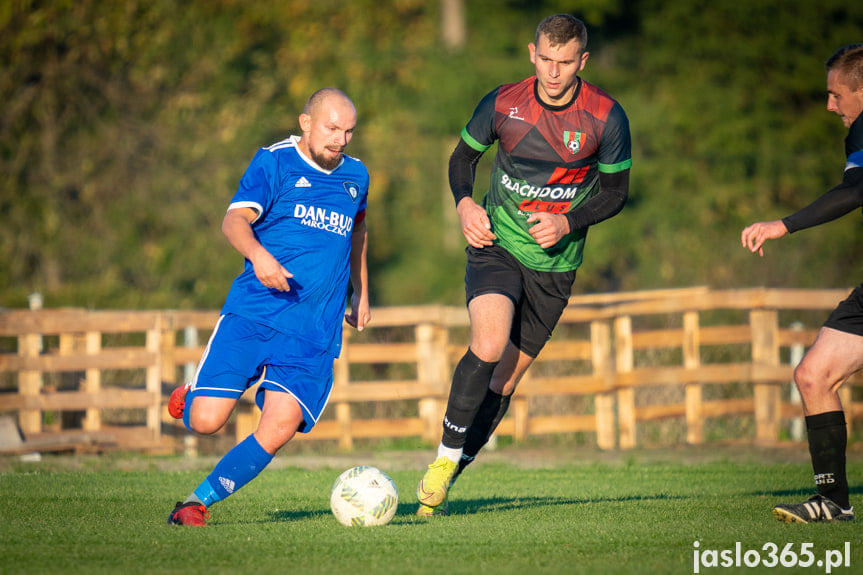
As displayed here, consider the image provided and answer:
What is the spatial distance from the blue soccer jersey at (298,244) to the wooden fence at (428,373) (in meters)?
5.71

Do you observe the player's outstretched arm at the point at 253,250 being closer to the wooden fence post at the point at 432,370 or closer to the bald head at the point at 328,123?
the bald head at the point at 328,123

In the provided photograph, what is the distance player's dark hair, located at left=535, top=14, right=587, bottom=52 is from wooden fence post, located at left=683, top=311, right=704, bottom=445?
6.45 metres

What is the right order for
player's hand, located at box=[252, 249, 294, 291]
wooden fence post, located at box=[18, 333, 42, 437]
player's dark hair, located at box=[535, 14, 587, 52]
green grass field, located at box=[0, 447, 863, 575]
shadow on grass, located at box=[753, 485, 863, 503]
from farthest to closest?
wooden fence post, located at box=[18, 333, 42, 437], shadow on grass, located at box=[753, 485, 863, 503], player's dark hair, located at box=[535, 14, 587, 52], player's hand, located at box=[252, 249, 294, 291], green grass field, located at box=[0, 447, 863, 575]

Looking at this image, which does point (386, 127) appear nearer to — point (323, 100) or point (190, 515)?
point (323, 100)

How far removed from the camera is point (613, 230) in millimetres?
25297

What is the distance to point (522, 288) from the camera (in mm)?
6086

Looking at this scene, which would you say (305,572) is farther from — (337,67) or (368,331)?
(337,67)

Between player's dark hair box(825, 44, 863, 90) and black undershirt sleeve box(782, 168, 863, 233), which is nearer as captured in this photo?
black undershirt sleeve box(782, 168, 863, 233)

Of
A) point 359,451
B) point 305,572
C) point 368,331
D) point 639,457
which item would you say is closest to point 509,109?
point 305,572

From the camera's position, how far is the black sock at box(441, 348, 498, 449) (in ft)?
18.8

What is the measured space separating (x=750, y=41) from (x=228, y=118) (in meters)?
13.9

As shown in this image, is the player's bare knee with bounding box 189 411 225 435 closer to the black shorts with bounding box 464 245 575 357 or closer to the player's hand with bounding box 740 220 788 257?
the black shorts with bounding box 464 245 575 357

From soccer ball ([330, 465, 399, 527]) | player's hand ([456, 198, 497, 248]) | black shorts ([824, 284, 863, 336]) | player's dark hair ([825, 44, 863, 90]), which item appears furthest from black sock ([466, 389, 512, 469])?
player's dark hair ([825, 44, 863, 90])

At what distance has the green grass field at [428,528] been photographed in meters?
4.36
